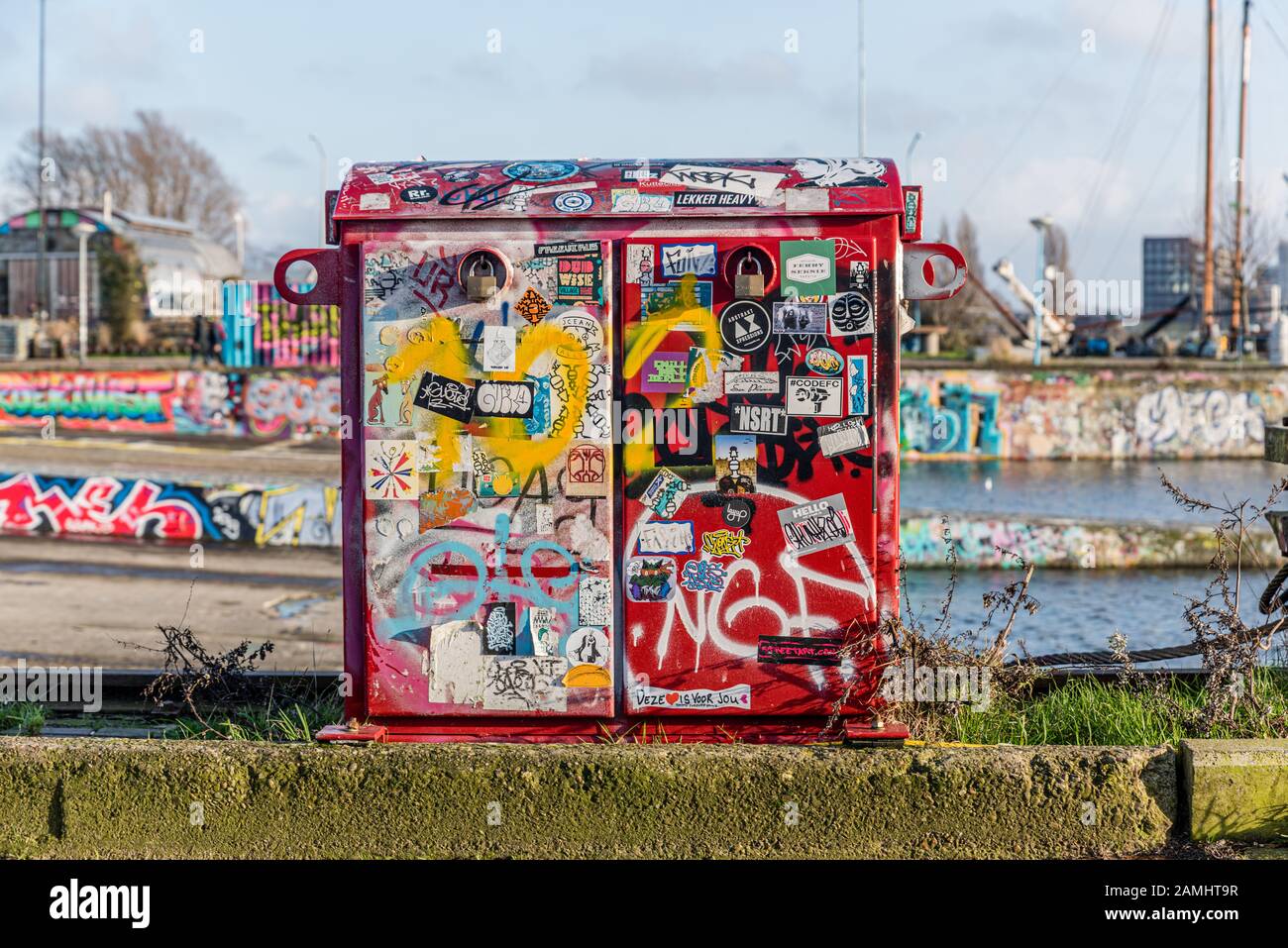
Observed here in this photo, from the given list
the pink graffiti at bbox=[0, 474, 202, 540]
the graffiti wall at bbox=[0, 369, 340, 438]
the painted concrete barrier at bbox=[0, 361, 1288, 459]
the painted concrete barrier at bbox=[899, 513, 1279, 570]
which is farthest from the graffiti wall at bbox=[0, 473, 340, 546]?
the graffiti wall at bbox=[0, 369, 340, 438]

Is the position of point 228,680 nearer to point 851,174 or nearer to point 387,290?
point 387,290

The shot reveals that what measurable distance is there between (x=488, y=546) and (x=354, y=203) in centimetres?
135

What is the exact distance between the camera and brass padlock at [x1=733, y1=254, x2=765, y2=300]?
194 inches

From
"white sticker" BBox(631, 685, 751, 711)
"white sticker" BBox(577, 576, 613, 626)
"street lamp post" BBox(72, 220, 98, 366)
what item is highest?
Result: "street lamp post" BBox(72, 220, 98, 366)

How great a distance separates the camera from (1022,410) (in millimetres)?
35094

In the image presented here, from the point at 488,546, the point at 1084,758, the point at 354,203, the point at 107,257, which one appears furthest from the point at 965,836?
the point at 107,257

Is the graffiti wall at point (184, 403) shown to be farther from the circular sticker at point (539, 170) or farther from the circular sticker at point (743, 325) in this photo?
the circular sticker at point (743, 325)

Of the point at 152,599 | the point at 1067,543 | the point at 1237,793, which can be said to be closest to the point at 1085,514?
the point at 1067,543

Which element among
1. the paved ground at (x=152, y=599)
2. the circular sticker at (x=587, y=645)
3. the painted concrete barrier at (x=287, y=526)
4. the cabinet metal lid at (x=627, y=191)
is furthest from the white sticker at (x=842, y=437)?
the painted concrete barrier at (x=287, y=526)

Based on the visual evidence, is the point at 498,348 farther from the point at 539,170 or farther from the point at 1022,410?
the point at 1022,410

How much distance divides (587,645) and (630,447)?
74cm

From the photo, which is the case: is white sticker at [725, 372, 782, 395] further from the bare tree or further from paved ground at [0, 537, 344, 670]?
the bare tree

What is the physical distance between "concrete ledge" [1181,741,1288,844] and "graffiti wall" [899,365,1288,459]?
30.7 metres

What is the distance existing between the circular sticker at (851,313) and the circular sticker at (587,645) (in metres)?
1.42
